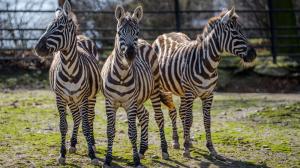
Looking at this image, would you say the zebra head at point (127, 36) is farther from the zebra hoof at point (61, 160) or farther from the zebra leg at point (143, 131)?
the zebra hoof at point (61, 160)

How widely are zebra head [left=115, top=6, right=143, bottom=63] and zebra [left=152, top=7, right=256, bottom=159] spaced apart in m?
1.64

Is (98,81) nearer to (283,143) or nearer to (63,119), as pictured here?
(63,119)

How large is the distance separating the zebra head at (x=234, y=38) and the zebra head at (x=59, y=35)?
2.16 m

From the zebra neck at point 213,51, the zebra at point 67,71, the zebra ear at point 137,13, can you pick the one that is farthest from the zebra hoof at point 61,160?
the zebra neck at point 213,51

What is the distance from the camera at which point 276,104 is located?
13.0m

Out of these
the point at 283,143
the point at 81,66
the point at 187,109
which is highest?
Answer: the point at 81,66

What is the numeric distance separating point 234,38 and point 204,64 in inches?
23.6

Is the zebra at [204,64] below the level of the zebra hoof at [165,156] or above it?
above

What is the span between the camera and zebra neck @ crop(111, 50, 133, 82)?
7.37 m

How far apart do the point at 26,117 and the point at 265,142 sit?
14.7ft

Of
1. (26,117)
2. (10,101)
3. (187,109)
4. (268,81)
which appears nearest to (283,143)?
(187,109)

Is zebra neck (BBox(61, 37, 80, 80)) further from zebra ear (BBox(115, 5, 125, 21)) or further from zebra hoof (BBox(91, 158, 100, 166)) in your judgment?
zebra hoof (BBox(91, 158, 100, 166))

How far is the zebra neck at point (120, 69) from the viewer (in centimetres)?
737

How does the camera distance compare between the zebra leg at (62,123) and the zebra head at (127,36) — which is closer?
the zebra head at (127,36)
